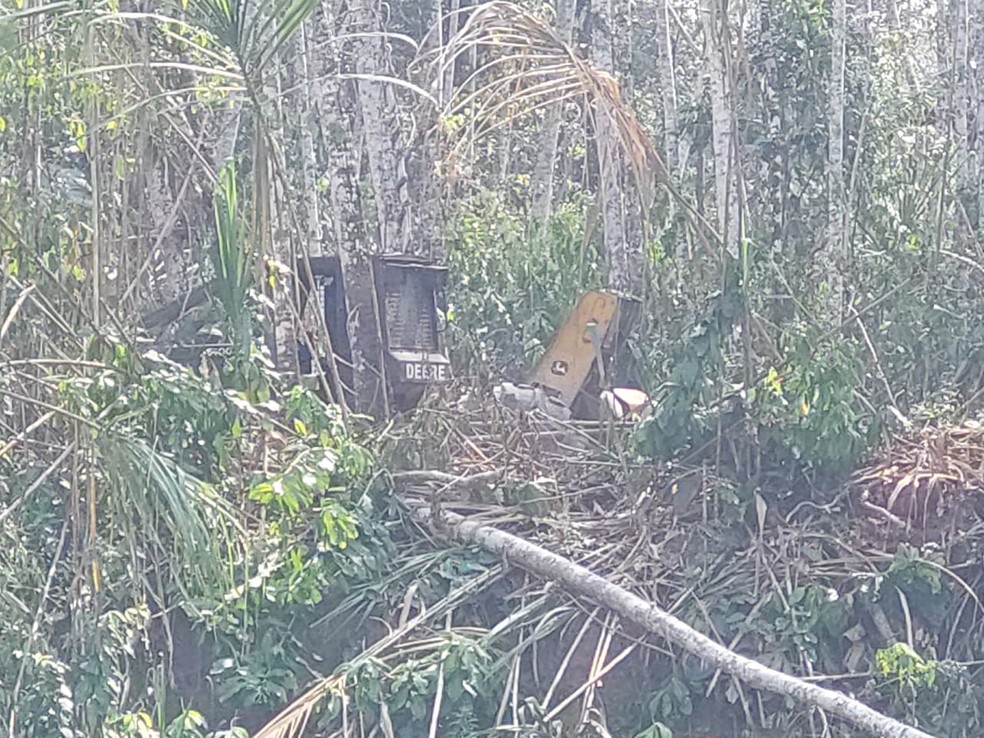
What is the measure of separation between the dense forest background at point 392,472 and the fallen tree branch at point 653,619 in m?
0.08

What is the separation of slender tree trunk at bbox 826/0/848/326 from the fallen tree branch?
242cm

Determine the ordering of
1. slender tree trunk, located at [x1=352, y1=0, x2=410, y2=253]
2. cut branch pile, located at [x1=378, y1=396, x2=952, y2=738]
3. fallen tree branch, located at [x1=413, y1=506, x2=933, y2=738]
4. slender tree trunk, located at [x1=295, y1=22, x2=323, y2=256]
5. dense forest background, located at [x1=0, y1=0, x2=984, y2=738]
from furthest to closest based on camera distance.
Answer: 1. slender tree trunk, located at [x1=295, y1=22, x2=323, y2=256]
2. slender tree trunk, located at [x1=352, y1=0, x2=410, y2=253]
3. cut branch pile, located at [x1=378, y1=396, x2=952, y2=738]
4. dense forest background, located at [x1=0, y1=0, x2=984, y2=738]
5. fallen tree branch, located at [x1=413, y1=506, x2=933, y2=738]

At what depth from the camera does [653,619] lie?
566cm

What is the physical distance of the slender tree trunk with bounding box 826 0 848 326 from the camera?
773 cm

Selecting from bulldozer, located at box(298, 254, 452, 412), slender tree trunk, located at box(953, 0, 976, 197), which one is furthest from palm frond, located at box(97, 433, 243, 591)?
slender tree trunk, located at box(953, 0, 976, 197)

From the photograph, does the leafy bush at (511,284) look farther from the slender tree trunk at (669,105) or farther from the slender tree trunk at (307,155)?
the slender tree trunk at (307,155)

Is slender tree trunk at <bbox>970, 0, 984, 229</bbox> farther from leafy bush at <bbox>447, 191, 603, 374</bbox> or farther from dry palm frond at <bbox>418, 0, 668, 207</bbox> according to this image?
dry palm frond at <bbox>418, 0, 668, 207</bbox>

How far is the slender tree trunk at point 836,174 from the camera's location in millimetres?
7730

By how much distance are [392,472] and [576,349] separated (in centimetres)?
177

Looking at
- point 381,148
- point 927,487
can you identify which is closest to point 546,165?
point 381,148

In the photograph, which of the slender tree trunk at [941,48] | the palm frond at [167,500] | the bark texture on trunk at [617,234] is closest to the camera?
the palm frond at [167,500]

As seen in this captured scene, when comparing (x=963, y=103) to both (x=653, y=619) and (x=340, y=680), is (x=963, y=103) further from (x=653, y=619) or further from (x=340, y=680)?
(x=340, y=680)

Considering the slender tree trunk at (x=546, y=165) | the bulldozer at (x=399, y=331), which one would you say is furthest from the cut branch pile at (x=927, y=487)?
the slender tree trunk at (x=546, y=165)

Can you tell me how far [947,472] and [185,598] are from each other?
9.77ft
